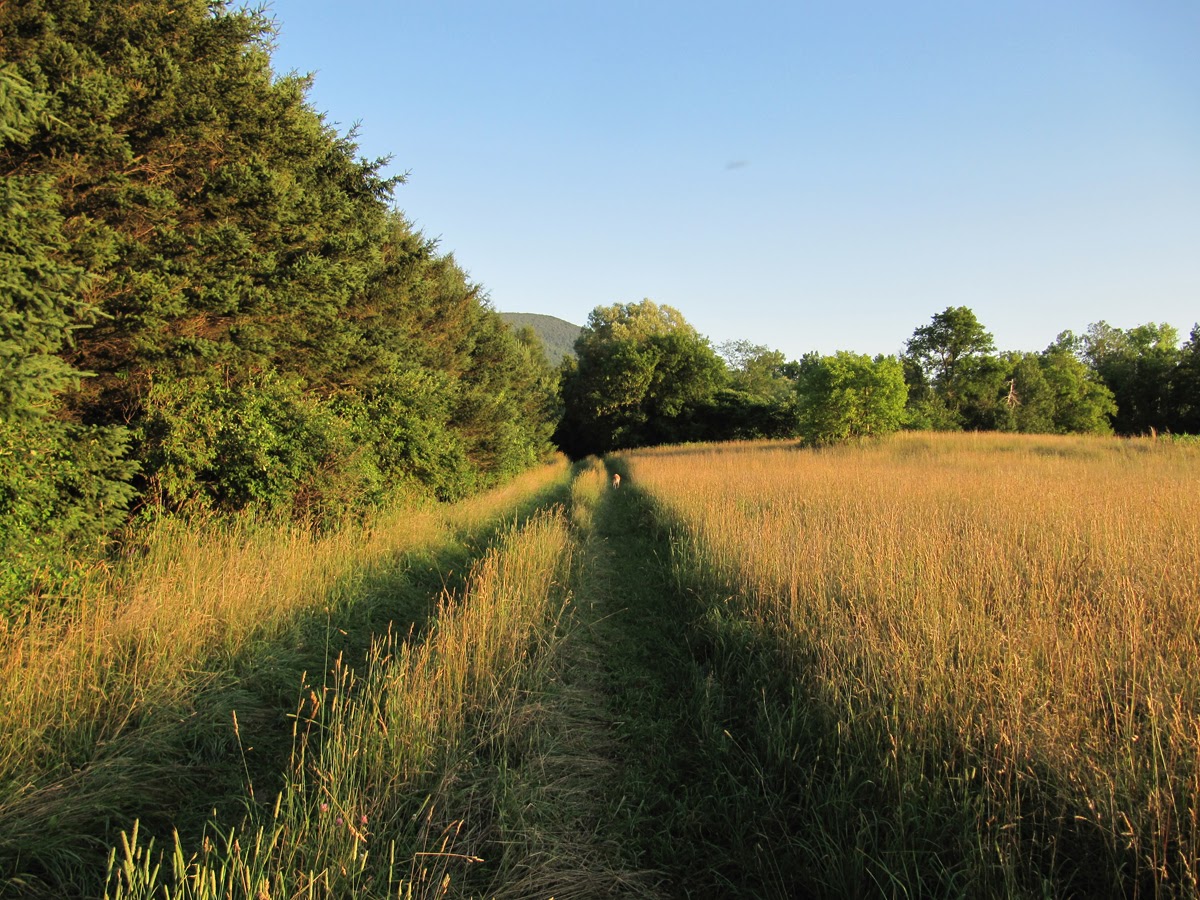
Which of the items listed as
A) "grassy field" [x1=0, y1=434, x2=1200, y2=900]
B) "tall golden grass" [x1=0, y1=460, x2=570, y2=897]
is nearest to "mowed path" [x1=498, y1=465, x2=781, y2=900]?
"grassy field" [x1=0, y1=434, x2=1200, y2=900]

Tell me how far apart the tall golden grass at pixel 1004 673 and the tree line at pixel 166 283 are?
5.85 m

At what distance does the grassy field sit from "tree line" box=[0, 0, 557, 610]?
1223 mm

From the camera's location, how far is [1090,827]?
198 centimetres

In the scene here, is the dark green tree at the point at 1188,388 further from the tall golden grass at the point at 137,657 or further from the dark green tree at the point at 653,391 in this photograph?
the tall golden grass at the point at 137,657

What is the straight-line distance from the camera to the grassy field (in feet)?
6.79

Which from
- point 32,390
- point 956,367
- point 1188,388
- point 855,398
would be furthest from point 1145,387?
point 32,390

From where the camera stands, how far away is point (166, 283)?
6727mm

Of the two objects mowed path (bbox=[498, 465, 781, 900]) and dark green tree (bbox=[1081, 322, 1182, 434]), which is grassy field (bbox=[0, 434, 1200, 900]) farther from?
dark green tree (bbox=[1081, 322, 1182, 434])

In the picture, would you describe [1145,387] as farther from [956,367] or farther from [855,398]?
[855,398]

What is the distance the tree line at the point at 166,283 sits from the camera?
456 centimetres

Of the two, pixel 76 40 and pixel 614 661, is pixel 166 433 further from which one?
pixel 614 661

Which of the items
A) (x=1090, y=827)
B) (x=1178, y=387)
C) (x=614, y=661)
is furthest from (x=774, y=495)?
(x=1178, y=387)

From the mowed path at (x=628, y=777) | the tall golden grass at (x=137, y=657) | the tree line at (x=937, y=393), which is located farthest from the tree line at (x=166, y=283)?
the tree line at (x=937, y=393)

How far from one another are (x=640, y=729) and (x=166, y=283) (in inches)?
298
